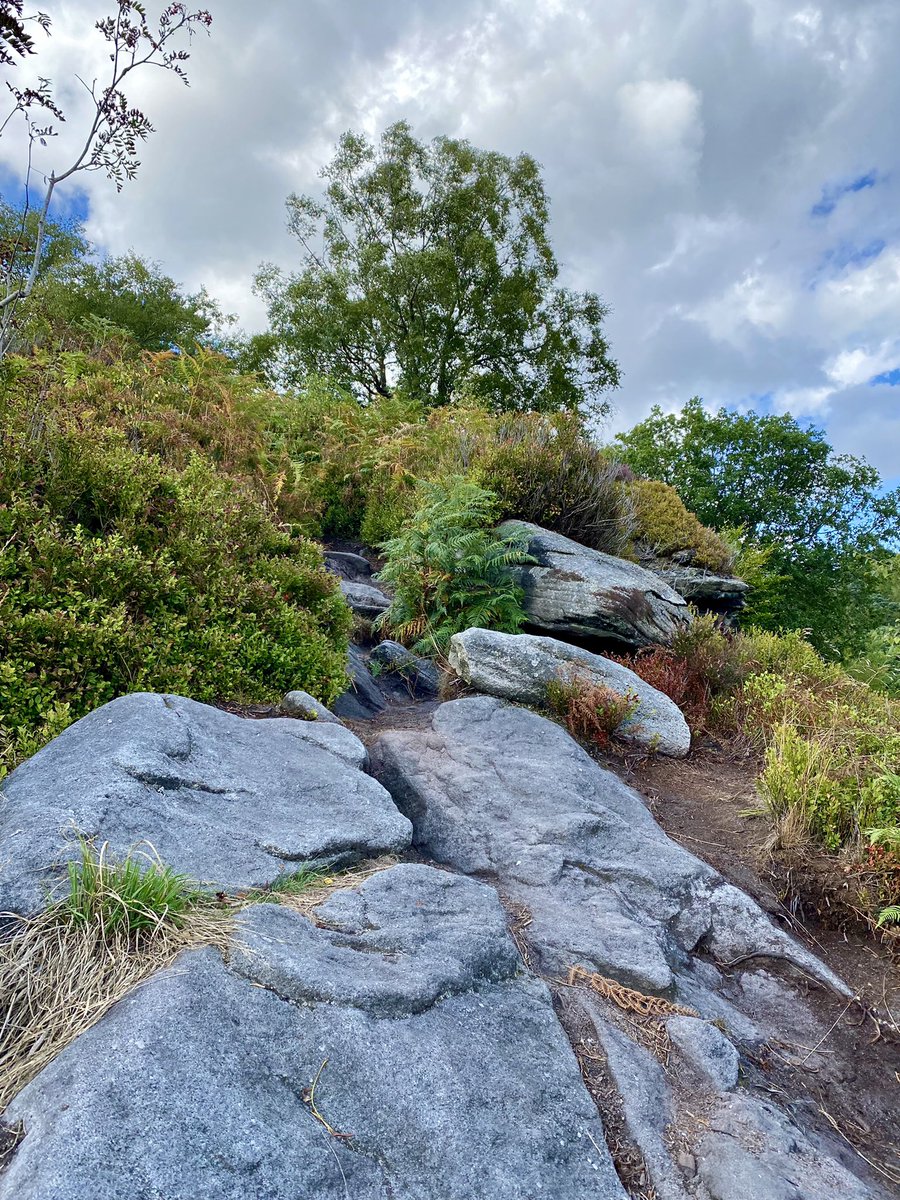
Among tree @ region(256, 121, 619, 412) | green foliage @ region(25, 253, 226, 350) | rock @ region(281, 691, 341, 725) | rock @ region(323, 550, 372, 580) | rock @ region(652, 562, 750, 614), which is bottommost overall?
rock @ region(281, 691, 341, 725)

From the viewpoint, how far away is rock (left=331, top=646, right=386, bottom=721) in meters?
6.22

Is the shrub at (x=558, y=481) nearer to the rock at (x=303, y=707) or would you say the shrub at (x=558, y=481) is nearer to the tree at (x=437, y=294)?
the rock at (x=303, y=707)

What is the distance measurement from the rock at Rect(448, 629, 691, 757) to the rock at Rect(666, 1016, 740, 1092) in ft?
11.6

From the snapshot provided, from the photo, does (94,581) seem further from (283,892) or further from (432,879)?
(432,879)

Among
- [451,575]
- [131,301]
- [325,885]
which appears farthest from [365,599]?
[131,301]

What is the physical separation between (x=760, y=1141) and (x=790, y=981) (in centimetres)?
149

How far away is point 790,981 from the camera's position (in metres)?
3.70

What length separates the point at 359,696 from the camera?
6609 millimetres

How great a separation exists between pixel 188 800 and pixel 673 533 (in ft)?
32.9

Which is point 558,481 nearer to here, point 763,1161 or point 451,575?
point 451,575

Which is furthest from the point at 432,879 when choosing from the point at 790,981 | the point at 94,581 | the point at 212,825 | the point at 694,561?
the point at 694,561

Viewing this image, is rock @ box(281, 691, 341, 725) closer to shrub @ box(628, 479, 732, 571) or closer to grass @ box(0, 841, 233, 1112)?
grass @ box(0, 841, 233, 1112)

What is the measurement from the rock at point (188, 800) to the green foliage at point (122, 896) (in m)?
0.15

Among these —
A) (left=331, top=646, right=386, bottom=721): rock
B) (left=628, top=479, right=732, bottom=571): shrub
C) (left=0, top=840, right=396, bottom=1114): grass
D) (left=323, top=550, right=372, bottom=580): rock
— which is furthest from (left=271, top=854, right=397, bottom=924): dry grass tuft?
(left=628, top=479, right=732, bottom=571): shrub
